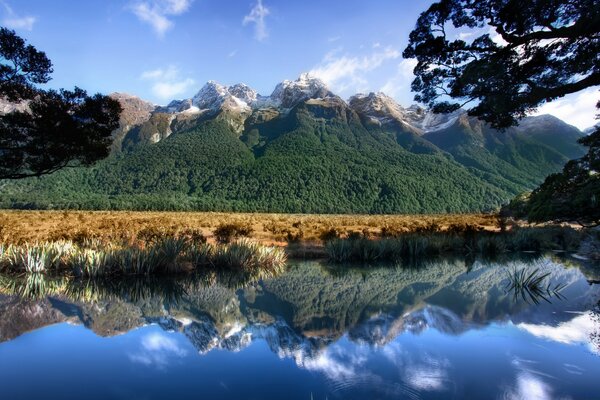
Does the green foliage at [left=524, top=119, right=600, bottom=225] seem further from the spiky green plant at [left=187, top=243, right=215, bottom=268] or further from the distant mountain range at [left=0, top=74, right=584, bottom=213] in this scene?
the distant mountain range at [left=0, top=74, right=584, bottom=213]

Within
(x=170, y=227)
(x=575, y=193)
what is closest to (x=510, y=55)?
(x=575, y=193)

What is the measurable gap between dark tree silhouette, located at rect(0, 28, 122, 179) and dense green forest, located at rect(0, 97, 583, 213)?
80903 millimetres

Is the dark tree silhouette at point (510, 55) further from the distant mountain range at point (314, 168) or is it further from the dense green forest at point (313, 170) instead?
the dense green forest at point (313, 170)

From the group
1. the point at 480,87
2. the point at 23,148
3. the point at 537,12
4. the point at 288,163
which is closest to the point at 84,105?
the point at 23,148

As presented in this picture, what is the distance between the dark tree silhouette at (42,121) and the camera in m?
12.8

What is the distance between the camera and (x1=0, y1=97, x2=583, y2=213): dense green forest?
362ft

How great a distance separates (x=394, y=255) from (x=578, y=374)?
418 inches

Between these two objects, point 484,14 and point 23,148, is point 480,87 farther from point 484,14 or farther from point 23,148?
point 23,148

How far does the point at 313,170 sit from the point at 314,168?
1025 mm

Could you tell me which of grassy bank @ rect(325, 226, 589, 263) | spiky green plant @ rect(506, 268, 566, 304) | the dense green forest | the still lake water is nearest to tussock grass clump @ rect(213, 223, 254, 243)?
grassy bank @ rect(325, 226, 589, 263)

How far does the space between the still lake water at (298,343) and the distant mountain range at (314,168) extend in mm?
88873

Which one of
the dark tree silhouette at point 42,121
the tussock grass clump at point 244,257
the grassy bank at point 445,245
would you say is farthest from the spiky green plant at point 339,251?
the dark tree silhouette at point 42,121

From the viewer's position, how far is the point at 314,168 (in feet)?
424

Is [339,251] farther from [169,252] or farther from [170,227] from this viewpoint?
[170,227]
